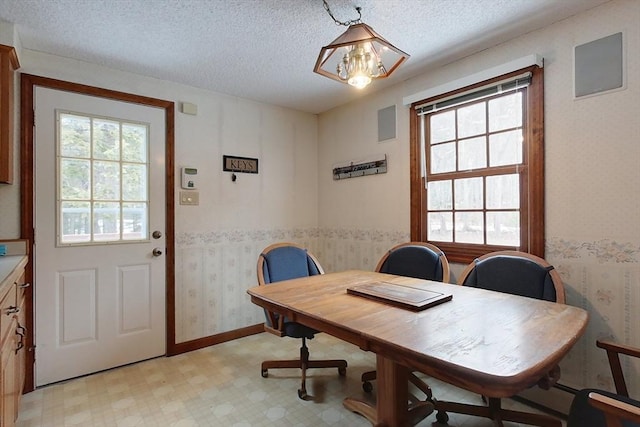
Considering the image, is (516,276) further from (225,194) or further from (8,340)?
(8,340)

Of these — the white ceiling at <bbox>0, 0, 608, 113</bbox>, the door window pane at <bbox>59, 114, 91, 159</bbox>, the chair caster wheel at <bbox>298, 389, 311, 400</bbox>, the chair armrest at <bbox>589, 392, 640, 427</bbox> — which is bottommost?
the chair caster wheel at <bbox>298, 389, 311, 400</bbox>

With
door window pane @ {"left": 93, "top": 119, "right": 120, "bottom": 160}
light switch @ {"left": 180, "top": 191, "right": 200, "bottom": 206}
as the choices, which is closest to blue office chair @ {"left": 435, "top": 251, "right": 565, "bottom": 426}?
light switch @ {"left": 180, "top": 191, "right": 200, "bottom": 206}

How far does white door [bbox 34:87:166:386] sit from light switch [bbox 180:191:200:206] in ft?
0.55

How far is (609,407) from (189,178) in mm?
3040

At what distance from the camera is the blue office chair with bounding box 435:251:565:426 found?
1842mm

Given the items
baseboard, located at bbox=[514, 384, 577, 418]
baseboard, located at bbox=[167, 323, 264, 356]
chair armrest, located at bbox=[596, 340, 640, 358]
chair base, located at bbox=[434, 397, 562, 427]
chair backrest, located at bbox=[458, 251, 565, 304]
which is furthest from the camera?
baseboard, located at bbox=[167, 323, 264, 356]

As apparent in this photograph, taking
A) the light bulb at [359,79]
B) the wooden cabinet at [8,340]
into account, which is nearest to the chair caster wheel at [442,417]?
the light bulb at [359,79]

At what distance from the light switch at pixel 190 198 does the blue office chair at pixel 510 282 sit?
7.69ft

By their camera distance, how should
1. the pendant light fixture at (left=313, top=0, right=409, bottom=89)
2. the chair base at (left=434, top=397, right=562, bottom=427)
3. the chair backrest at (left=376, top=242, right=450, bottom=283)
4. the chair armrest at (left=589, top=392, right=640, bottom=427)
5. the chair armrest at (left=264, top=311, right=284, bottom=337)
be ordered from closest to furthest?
the chair armrest at (left=589, top=392, right=640, bottom=427), the pendant light fixture at (left=313, top=0, right=409, bottom=89), the chair base at (left=434, top=397, right=562, bottom=427), the chair armrest at (left=264, top=311, right=284, bottom=337), the chair backrest at (left=376, top=242, right=450, bottom=283)

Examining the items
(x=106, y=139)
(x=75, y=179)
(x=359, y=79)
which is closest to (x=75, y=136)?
(x=106, y=139)

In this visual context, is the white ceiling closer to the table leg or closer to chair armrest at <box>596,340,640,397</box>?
chair armrest at <box>596,340,640,397</box>

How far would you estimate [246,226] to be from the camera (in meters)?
3.42

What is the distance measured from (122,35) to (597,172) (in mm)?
3074

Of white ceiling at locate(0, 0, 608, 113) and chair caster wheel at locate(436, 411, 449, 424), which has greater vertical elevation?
white ceiling at locate(0, 0, 608, 113)
